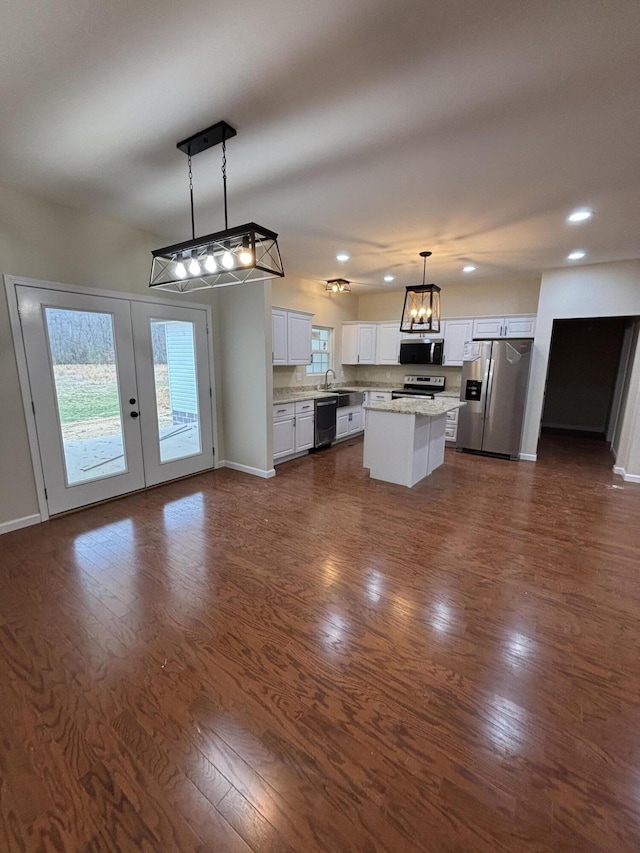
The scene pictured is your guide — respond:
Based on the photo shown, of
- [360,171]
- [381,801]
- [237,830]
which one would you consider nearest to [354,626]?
[381,801]

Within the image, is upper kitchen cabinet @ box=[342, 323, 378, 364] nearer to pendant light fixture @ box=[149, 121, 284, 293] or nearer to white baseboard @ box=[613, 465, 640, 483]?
white baseboard @ box=[613, 465, 640, 483]

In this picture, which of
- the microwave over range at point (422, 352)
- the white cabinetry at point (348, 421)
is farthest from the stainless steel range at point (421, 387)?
the white cabinetry at point (348, 421)

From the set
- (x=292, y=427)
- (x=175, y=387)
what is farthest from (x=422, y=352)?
(x=175, y=387)

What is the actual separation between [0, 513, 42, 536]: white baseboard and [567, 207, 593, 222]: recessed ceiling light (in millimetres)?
5501

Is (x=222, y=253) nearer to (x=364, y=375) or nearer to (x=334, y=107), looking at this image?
(x=334, y=107)

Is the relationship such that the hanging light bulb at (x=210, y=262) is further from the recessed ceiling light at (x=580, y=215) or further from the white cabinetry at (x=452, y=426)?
the white cabinetry at (x=452, y=426)

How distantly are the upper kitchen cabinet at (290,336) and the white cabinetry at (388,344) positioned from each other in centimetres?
180

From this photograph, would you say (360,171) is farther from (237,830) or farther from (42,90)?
(237,830)

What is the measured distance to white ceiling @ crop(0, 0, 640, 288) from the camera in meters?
1.37

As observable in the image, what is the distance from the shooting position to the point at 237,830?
1148mm

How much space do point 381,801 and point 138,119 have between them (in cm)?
334

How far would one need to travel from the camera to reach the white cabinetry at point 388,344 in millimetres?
6703

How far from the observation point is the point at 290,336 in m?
5.27

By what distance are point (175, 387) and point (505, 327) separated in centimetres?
502
